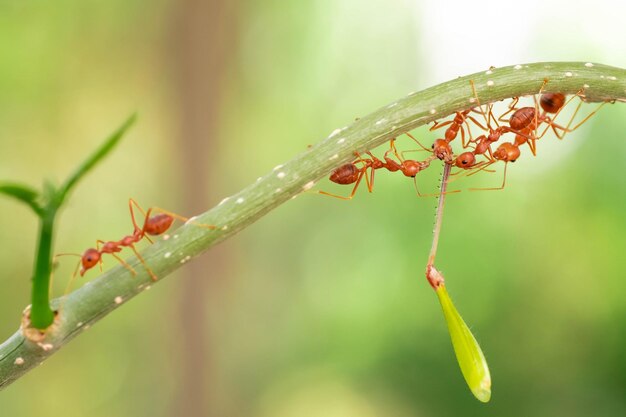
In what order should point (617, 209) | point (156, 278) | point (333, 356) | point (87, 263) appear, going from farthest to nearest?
point (333, 356) → point (617, 209) → point (87, 263) → point (156, 278)

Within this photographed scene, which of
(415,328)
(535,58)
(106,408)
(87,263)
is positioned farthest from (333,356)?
(87,263)

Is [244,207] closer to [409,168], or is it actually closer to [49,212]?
[49,212]

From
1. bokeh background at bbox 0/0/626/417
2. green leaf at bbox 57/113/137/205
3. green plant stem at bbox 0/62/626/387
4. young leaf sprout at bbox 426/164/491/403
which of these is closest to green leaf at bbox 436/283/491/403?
young leaf sprout at bbox 426/164/491/403

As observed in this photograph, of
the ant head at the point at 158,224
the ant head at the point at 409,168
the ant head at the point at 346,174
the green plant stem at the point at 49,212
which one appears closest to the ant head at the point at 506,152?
the ant head at the point at 409,168

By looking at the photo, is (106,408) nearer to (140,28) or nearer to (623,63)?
(140,28)

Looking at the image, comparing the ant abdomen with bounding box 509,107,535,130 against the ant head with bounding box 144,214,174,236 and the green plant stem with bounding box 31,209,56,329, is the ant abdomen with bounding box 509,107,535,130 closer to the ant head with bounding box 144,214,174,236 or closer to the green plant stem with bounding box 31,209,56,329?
the ant head with bounding box 144,214,174,236
